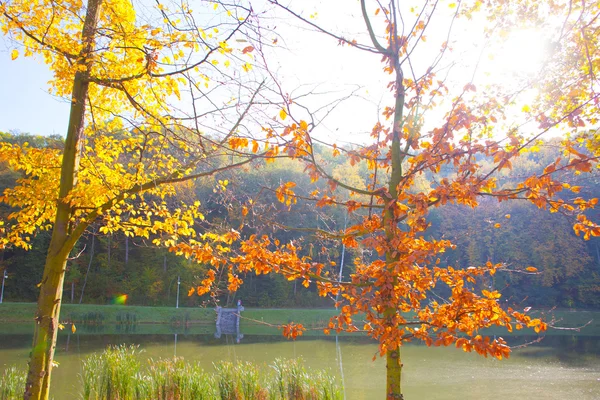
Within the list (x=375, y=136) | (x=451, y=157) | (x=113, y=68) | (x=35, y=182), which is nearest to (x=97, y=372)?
(x=35, y=182)

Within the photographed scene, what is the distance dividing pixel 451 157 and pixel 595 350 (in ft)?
59.0

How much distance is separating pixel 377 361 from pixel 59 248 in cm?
1125

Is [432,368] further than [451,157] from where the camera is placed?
Yes

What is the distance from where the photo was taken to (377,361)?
43.7 feet

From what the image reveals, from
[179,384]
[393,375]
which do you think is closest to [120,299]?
[179,384]

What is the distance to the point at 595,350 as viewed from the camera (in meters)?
16.4

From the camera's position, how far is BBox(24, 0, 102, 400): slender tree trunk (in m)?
3.38

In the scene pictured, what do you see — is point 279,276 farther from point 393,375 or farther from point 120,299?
point 393,375

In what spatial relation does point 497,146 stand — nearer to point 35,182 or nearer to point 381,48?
point 381,48

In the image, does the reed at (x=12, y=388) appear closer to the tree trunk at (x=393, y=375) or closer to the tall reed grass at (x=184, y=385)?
the tall reed grass at (x=184, y=385)

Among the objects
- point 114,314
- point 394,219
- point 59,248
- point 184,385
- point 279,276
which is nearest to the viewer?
point 394,219

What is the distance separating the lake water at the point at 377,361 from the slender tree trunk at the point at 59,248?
441 cm

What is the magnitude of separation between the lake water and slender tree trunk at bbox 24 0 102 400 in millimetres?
4410

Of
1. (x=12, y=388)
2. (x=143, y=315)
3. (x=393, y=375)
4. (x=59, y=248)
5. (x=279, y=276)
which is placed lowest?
(x=143, y=315)
